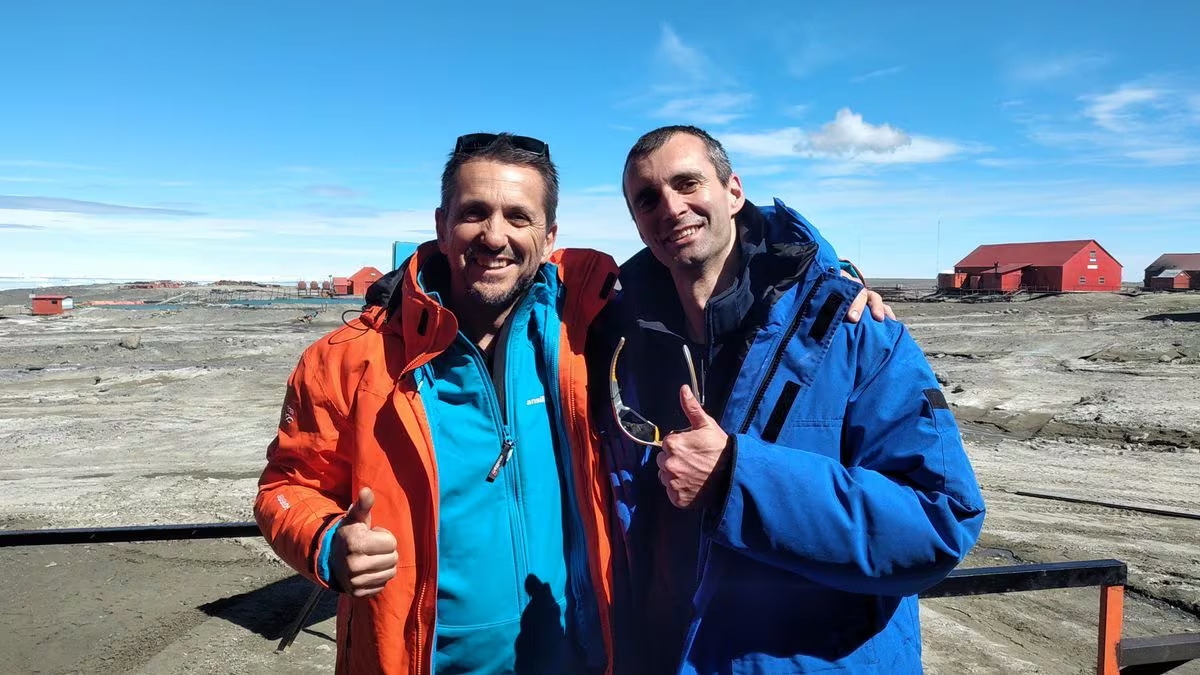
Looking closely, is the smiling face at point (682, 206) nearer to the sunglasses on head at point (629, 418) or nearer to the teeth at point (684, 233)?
the teeth at point (684, 233)

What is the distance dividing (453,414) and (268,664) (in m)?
3.99

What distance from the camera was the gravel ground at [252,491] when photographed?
5488mm

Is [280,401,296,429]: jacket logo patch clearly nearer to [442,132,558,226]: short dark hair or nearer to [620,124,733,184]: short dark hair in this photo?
[442,132,558,226]: short dark hair

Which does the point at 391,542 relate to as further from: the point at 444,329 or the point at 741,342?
the point at 741,342

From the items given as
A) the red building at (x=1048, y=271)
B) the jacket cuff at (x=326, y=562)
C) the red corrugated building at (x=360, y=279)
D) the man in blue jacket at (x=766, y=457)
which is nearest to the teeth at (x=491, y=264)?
the man in blue jacket at (x=766, y=457)

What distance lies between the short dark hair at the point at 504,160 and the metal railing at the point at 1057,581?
1424 millimetres

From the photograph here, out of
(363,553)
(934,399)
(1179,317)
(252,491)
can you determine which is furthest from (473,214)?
(1179,317)

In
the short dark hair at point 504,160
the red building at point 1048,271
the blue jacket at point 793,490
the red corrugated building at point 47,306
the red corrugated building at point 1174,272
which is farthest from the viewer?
the red corrugated building at point 1174,272

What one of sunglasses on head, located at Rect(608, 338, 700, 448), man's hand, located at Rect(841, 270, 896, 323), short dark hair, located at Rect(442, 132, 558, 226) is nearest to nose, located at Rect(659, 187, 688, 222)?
short dark hair, located at Rect(442, 132, 558, 226)

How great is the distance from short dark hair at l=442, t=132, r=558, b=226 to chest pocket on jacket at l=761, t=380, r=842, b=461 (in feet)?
3.31

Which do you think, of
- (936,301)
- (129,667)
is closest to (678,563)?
(129,667)

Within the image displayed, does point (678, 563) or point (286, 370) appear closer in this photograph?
point (678, 563)

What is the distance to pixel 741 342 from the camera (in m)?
2.25

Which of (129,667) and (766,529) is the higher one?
(766,529)
